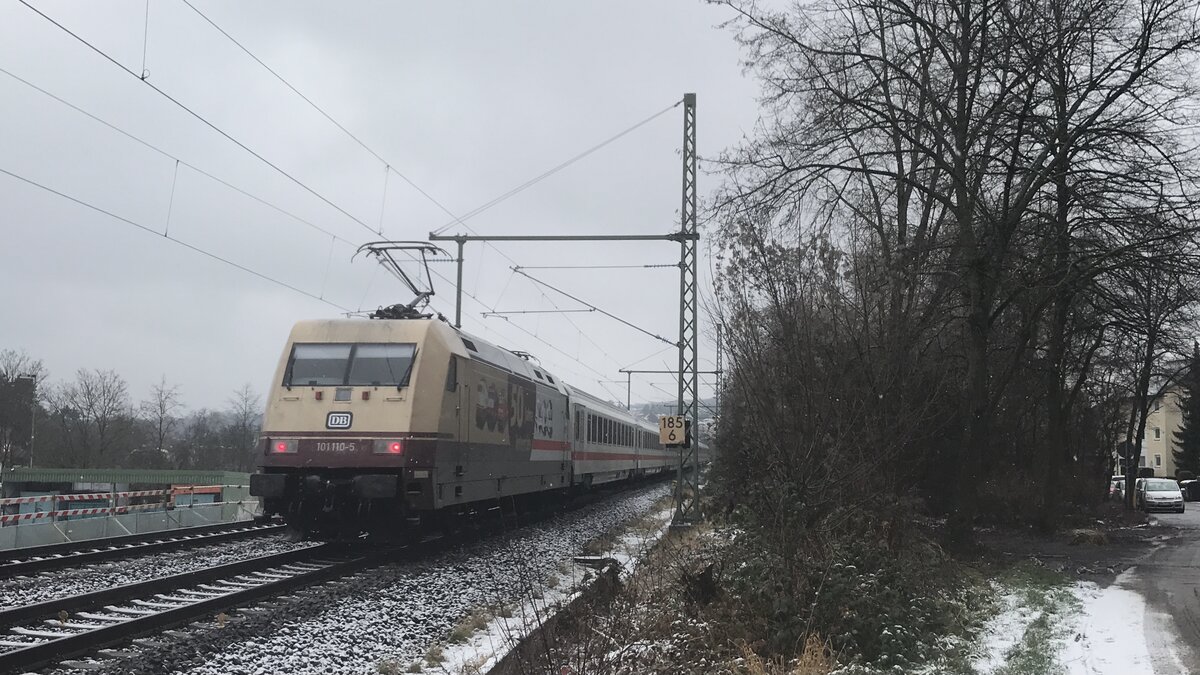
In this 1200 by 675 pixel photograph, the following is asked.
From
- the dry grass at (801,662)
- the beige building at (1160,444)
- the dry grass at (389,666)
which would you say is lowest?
the dry grass at (389,666)

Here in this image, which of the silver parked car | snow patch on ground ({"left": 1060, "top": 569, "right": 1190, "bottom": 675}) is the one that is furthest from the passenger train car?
the silver parked car

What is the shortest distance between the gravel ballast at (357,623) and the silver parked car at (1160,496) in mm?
28027

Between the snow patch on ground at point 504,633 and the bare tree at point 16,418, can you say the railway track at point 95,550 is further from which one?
the bare tree at point 16,418

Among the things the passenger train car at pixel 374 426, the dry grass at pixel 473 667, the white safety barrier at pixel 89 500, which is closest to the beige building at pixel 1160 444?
the white safety barrier at pixel 89 500

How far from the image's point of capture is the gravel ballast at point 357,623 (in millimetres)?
6969

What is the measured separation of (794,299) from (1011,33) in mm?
5536

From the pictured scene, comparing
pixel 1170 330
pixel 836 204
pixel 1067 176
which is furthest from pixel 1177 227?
pixel 1170 330

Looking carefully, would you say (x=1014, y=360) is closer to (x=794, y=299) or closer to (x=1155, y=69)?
(x=1155, y=69)

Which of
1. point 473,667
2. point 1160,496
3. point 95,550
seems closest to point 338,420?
point 95,550

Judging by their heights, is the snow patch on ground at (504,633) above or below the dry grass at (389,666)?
above

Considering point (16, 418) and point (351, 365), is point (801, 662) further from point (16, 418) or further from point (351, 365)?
point (16, 418)

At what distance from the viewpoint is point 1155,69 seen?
541 inches

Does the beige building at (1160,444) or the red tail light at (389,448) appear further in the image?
the beige building at (1160,444)

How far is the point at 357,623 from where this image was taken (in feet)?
27.8
